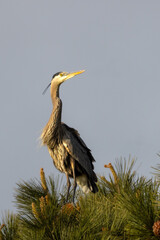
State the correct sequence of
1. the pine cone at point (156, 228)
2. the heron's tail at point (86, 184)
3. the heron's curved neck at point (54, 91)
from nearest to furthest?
the pine cone at point (156, 228), the heron's tail at point (86, 184), the heron's curved neck at point (54, 91)

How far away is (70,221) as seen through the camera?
4.11 m

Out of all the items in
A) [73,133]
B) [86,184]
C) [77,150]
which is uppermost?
[73,133]

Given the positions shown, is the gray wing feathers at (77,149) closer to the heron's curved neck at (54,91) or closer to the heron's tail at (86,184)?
the heron's tail at (86,184)

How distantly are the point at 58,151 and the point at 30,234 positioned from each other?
333cm

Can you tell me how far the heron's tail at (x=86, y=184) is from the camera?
23.9 feet

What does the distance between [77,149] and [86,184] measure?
23.2 inches

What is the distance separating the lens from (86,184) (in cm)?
735

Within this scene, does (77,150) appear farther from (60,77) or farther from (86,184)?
(60,77)

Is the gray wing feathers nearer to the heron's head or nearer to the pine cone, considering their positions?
the heron's head

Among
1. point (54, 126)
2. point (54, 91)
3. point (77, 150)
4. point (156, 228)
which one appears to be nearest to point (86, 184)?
point (77, 150)

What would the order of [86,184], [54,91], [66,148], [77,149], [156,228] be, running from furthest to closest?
[54,91] → [86,184] → [77,149] → [66,148] → [156,228]

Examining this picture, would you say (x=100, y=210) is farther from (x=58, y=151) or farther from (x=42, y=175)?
(x=58, y=151)

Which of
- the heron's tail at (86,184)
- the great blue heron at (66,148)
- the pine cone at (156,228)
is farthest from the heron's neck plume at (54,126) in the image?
the pine cone at (156,228)

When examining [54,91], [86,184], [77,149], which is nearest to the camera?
[77,149]
